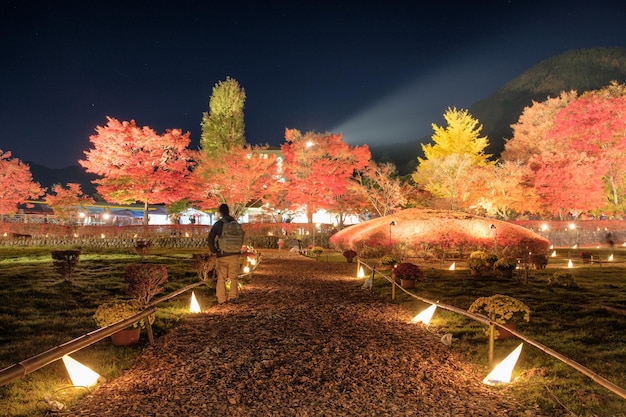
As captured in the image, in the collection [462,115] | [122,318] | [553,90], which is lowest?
[122,318]

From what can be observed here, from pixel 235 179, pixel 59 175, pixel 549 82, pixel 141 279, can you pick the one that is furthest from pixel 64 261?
pixel 59 175

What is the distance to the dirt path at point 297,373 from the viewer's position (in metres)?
4.32

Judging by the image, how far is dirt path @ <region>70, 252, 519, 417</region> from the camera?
14.2 feet

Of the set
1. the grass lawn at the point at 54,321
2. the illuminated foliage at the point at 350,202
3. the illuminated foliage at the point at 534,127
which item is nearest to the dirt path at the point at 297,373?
the grass lawn at the point at 54,321

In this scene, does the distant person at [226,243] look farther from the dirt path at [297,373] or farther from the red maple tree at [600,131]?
the red maple tree at [600,131]

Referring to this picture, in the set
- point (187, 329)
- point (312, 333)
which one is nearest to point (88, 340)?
point (187, 329)

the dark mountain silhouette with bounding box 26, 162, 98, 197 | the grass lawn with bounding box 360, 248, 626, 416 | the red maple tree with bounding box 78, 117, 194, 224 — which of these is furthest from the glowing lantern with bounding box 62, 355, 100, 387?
the dark mountain silhouette with bounding box 26, 162, 98, 197

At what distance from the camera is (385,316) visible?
8.84 metres

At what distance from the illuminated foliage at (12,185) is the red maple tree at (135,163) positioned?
1221cm

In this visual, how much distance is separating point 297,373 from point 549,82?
107 meters

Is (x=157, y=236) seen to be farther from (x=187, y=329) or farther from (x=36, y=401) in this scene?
(x=36, y=401)

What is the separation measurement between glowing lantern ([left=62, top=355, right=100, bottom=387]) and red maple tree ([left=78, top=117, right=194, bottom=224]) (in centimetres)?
2796

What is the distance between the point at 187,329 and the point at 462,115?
158 feet

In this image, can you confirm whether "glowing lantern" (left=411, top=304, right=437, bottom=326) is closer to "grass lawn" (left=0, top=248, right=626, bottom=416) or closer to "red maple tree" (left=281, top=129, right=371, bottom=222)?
"grass lawn" (left=0, top=248, right=626, bottom=416)
